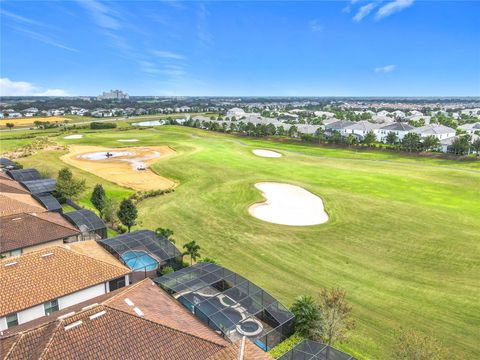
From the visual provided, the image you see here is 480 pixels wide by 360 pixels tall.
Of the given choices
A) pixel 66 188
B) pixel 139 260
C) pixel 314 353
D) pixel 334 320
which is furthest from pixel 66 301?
pixel 66 188

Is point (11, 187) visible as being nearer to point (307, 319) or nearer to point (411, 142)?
point (307, 319)

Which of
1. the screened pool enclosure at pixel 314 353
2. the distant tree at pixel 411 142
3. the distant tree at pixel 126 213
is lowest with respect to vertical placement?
the screened pool enclosure at pixel 314 353

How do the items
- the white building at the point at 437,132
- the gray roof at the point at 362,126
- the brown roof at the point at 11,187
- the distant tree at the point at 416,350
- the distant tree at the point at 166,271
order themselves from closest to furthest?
the distant tree at the point at 416,350 < the distant tree at the point at 166,271 < the brown roof at the point at 11,187 < the white building at the point at 437,132 < the gray roof at the point at 362,126

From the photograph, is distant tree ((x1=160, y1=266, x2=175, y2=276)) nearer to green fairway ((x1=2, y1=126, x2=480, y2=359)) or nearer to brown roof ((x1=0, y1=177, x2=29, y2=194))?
green fairway ((x1=2, y1=126, x2=480, y2=359))

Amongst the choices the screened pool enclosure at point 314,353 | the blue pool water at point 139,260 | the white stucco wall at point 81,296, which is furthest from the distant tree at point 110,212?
the screened pool enclosure at point 314,353

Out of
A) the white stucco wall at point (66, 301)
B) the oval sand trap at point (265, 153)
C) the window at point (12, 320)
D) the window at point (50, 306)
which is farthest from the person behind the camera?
the oval sand trap at point (265, 153)

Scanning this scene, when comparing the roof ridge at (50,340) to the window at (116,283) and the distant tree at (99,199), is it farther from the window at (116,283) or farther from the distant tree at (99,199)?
the distant tree at (99,199)
